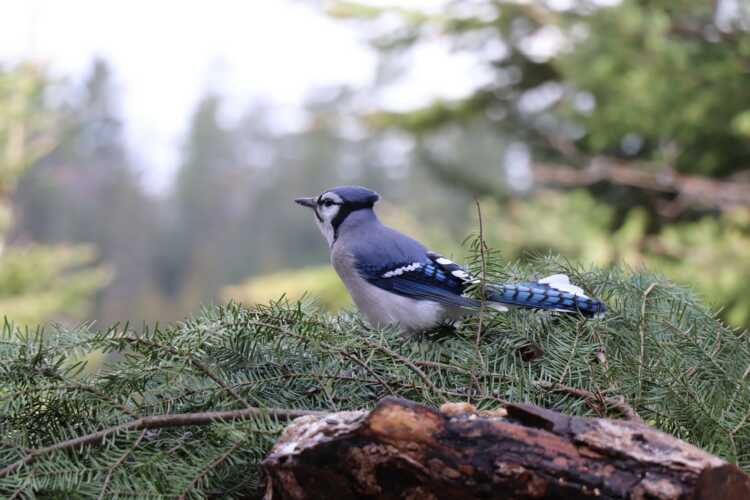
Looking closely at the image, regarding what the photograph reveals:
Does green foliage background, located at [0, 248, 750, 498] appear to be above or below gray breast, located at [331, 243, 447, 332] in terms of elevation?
above

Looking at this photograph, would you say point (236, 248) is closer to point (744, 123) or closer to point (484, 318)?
point (744, 123)

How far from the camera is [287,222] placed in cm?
1204

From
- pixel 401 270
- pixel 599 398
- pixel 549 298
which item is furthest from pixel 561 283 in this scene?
pixel 401 270

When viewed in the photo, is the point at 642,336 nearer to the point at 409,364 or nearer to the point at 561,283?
the point at 561,283

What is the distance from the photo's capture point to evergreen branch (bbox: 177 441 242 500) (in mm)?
683

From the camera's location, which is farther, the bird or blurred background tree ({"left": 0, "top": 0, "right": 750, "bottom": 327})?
blurred background tree ({"left": 0, "top": 0, "right": 750, "bottom": 327})

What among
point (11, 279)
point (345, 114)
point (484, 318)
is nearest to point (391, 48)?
point (345, 114)

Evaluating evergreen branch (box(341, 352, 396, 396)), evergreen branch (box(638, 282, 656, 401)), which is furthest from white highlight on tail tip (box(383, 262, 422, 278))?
evergreen branch (box(341, 352, 396, 396))

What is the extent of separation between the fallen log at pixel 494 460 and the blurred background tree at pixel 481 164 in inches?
18.2

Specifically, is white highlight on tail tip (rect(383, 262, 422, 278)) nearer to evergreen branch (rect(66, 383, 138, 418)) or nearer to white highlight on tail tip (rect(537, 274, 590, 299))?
white highlight on tail tip (rect(537, 274, 590, 299))

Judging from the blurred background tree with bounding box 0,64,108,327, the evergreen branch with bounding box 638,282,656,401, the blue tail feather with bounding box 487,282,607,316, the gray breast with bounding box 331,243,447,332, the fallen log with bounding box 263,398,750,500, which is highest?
the fallen log with bounding box 263,398,750,500

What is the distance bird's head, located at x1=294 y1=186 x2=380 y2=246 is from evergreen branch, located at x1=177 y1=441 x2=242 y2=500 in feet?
2.44

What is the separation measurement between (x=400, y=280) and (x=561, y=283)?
1.19ft

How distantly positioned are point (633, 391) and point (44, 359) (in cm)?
55
